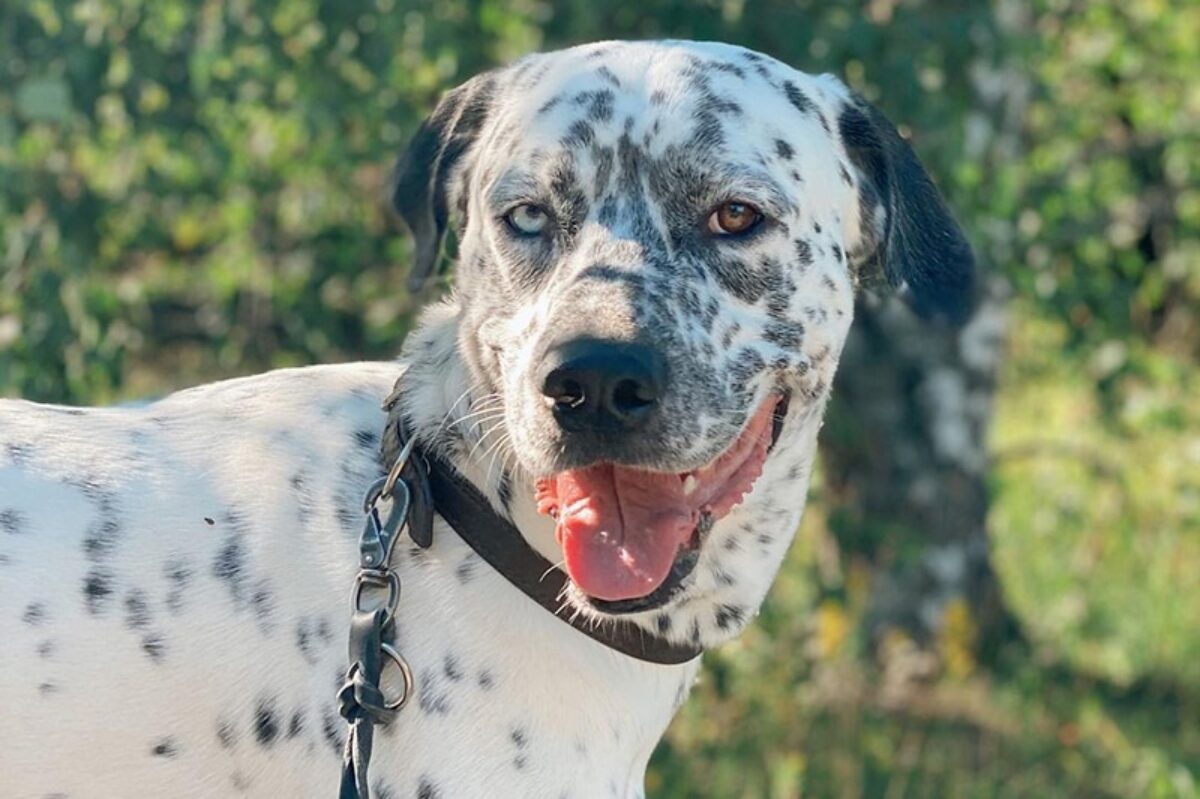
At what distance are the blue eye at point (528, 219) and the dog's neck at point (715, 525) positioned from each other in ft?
0.69

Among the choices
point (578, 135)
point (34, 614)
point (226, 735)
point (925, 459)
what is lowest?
point (925, 459)

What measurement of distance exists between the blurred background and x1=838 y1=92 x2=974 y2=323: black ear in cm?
114

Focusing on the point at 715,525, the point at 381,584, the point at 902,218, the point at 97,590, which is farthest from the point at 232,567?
the point at 902,218

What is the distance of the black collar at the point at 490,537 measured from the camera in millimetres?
2654

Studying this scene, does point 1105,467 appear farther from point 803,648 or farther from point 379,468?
point 379,468

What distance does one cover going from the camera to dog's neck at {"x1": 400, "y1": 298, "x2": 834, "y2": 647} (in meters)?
2.73

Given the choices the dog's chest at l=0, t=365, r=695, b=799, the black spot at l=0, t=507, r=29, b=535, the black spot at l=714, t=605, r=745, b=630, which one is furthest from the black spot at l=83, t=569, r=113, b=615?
the black spot at l=714, t=605, r=745, b=630

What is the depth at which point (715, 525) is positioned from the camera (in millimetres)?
2805

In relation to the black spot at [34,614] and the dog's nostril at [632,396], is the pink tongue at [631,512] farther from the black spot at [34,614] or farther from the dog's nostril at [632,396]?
the black spot at [34,614]

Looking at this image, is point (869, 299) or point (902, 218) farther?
point (869, 299)

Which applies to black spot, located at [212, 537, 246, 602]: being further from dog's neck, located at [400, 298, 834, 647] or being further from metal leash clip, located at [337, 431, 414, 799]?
dog's neck, located at [400, 298, 834, 647]

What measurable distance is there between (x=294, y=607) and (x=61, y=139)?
215cm

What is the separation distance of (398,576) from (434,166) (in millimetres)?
820

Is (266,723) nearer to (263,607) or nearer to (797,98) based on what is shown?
(263,607)
